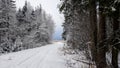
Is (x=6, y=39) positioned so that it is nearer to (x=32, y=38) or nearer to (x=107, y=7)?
(x=32, y=38)

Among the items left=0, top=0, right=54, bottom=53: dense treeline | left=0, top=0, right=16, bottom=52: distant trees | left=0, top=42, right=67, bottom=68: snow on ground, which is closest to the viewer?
left=0, top=42, right=67, bottom=68: snow on ground

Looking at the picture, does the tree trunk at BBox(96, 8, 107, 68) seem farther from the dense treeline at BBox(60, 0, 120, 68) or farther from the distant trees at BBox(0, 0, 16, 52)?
the distant trees at BBox(0, 0, 16, 52)

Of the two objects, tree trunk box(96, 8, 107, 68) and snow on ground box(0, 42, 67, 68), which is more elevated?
tree trunk box(96, 8, 107, 68)

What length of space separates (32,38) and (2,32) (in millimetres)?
12019

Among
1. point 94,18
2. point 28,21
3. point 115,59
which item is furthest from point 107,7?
point 28,21

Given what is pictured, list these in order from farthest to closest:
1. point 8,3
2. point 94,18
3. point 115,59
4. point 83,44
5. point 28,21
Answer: point 28,21 → point 8,3 → point 83,44 → point 115,59 → point 94,18

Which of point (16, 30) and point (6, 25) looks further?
point (16, 30)

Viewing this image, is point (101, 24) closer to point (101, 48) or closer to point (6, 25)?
point (101, 48)

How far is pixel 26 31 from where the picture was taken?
1586 inches

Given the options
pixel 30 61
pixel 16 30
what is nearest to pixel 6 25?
pixel 16 30

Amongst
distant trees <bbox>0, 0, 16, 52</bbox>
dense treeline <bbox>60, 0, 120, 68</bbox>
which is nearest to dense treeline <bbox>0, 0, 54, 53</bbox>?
distant trees <bbox>0, 0, 16, 52</bbox>

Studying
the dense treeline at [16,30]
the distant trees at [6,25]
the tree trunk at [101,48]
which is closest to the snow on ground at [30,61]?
the tree trunk at [101,48]

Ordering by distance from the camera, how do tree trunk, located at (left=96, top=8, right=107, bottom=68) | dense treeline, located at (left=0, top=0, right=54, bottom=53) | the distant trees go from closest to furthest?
tree trunk, located at (left=96, top=8, right=107, bottom=68), the distant trees, dense treeline, located at (left=0, top=0, right=54, bottom=53)

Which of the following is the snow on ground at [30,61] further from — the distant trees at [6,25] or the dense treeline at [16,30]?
the distant trees at [6,25]
